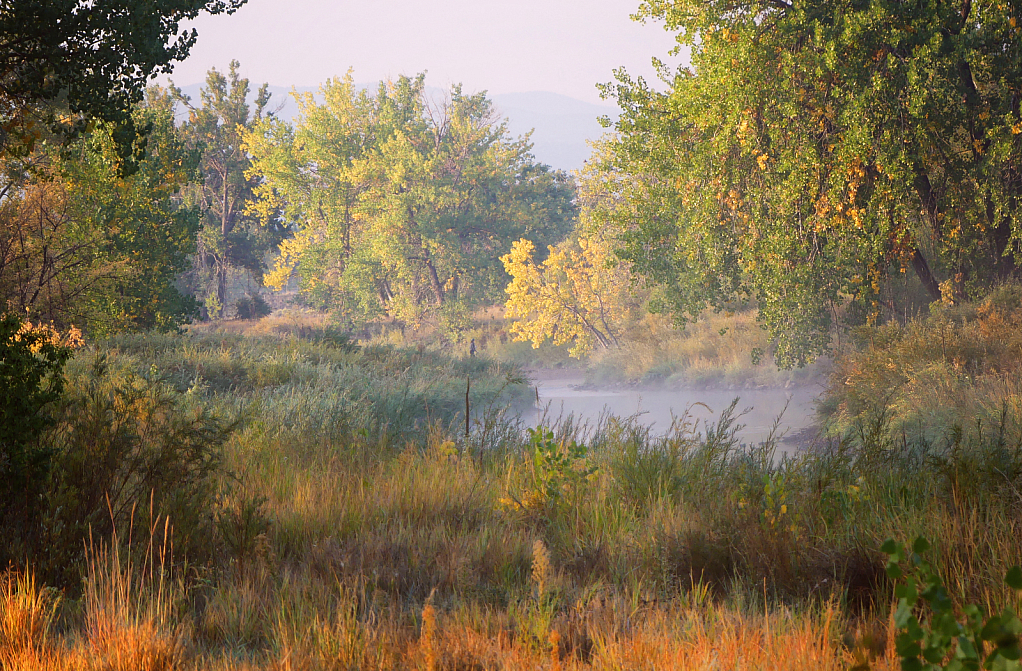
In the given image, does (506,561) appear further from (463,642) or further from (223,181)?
(223,181)

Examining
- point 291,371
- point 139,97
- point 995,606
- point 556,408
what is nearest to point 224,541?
point 995,606

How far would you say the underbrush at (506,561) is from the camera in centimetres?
315

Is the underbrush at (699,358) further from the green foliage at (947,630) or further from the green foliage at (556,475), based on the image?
the green foliage at (947,630)

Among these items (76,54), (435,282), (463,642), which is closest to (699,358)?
(435,282)

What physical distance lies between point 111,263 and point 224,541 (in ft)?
42.2

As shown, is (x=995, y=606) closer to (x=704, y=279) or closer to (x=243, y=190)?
(x=704, y=279)

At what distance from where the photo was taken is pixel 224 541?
464cm

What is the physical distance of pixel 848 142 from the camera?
11.2 m

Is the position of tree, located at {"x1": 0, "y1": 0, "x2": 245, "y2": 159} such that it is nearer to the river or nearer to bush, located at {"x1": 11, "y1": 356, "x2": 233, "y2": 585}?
bush, located at {"x1": 11, "y1": 356, "x2": 233, "y2": 585}

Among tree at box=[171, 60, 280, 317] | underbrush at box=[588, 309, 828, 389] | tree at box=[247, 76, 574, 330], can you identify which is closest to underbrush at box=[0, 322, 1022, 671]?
underbrush at box=[588, 309, 828, 389]

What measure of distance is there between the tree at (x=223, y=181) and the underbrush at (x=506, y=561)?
115 feet

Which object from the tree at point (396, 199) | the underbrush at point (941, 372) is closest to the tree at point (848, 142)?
the underbrush at point (941, 372)

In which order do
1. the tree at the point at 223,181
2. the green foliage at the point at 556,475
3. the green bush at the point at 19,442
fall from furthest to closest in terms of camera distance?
1. the tree at the point at 223,181
2. the green foliage at the point at 556,475
3. the green bush at the point at 19,442

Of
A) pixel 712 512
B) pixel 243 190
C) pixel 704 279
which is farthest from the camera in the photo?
pixel 243 190
